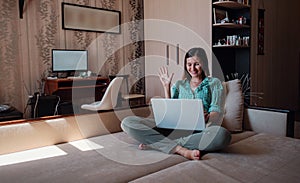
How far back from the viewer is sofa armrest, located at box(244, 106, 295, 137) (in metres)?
2.13

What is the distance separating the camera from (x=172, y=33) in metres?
4.60

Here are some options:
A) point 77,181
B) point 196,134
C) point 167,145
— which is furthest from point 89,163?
point 196,134

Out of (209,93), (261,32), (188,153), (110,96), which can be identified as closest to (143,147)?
(188,153)

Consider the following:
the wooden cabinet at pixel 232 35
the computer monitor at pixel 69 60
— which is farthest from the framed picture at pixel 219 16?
the computer monitor at pixel 69 60

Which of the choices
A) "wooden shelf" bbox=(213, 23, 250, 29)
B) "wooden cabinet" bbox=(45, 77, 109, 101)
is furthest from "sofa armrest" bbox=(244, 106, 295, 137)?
"wooden cabinet" bbox=(45, 77, 109, 101)

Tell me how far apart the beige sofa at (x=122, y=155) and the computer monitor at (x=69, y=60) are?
2332mm

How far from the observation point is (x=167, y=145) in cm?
181

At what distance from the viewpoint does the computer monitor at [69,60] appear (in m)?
4.25

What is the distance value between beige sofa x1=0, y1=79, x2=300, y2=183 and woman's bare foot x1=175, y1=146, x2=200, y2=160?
37mm

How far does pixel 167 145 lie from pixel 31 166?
0.84 meters

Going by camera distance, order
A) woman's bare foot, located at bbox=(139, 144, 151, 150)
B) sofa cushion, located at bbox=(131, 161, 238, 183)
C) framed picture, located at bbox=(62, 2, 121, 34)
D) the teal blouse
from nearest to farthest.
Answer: sofa cushion, located at bbox=(131, 161, 238, 183) → woman's bare foot, located at bbox=(139, 144, 151, 150) → the teal blouse → framed picture, located at bbox=(62, 2, 121, 34)

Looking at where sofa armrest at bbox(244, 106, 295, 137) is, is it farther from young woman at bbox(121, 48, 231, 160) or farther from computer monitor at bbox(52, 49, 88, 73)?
computer monitor at bbox(52, 49, 88, 73)

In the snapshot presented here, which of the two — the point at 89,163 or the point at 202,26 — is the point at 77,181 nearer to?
the point at 89,163

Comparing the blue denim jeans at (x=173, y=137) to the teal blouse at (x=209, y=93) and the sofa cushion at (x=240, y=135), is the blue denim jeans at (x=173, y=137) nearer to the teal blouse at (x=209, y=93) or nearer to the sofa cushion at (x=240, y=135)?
the teal blouse at (x=209, y=93)
